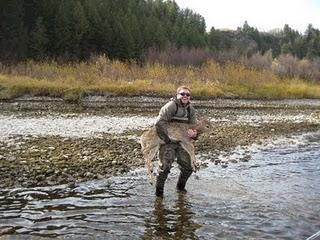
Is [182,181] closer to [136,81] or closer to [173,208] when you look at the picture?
[173,208]

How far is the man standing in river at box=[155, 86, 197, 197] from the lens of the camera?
9.06 m

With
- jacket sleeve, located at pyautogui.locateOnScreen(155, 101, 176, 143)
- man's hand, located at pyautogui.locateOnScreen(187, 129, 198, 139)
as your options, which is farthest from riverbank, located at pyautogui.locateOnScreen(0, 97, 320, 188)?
man's hand, located at pyautogui.locateOnScreen(187, 129, 198, 139)

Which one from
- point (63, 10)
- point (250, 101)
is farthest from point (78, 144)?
point (63, 10)

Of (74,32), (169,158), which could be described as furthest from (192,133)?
(74,32)

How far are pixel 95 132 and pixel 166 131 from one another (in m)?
8.46

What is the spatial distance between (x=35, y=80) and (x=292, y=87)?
2102 centimetres

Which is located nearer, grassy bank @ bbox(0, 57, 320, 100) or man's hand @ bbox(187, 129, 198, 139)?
man's hand @ bbox(187, 129, 198, 139)

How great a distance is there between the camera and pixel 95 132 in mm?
17203

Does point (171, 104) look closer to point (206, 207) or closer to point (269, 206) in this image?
point (206, 207)

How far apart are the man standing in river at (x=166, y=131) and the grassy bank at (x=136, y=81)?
63.6ft

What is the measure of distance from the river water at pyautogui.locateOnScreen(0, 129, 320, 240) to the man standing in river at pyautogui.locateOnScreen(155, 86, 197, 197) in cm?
57

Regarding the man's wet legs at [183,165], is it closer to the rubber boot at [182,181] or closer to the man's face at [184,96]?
the rubber boot at [182,181]

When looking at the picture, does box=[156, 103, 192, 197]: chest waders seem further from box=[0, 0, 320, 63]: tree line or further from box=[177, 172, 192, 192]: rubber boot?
box=[0, 0, 320, 63]: tree line

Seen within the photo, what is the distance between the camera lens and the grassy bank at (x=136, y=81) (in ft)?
92.8
